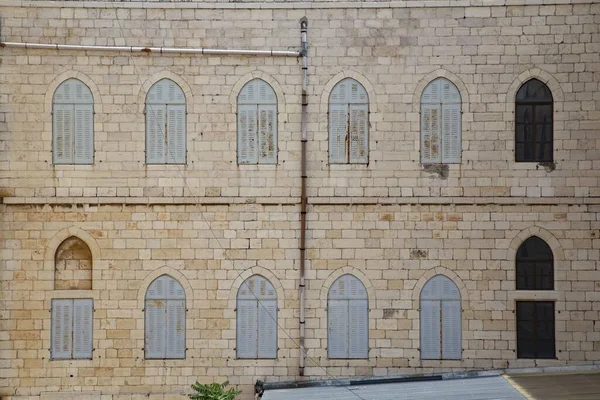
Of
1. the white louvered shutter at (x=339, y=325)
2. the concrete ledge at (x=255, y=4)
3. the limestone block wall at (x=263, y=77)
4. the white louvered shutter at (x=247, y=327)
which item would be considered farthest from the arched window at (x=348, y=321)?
the concrete ledge at (x=255, y=4)

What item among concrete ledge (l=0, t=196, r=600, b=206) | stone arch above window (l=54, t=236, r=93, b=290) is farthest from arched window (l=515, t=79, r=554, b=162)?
stone arch above window (l=54, t=236, r=93, b=290)

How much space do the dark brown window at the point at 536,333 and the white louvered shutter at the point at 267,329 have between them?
183 inches

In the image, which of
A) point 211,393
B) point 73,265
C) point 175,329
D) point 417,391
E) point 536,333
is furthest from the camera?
point 73,265

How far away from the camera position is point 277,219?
14.4 metres

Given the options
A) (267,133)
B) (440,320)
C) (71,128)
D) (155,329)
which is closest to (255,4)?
(267,133)

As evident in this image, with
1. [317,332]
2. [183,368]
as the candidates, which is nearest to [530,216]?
[317,332]

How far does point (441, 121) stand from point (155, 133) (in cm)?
549

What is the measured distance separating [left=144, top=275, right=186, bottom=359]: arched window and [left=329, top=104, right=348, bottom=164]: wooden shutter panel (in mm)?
3911

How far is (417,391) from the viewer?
13.1 m

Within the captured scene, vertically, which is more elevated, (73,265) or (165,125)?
(165,125)

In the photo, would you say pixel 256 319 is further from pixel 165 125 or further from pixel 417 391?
pixel 165 125

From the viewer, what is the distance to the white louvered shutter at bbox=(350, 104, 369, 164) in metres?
14.4

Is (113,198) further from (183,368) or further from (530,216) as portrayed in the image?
(530,216)

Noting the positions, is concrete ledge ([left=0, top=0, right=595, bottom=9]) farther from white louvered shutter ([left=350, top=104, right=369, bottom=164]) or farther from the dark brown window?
the dark brown window
